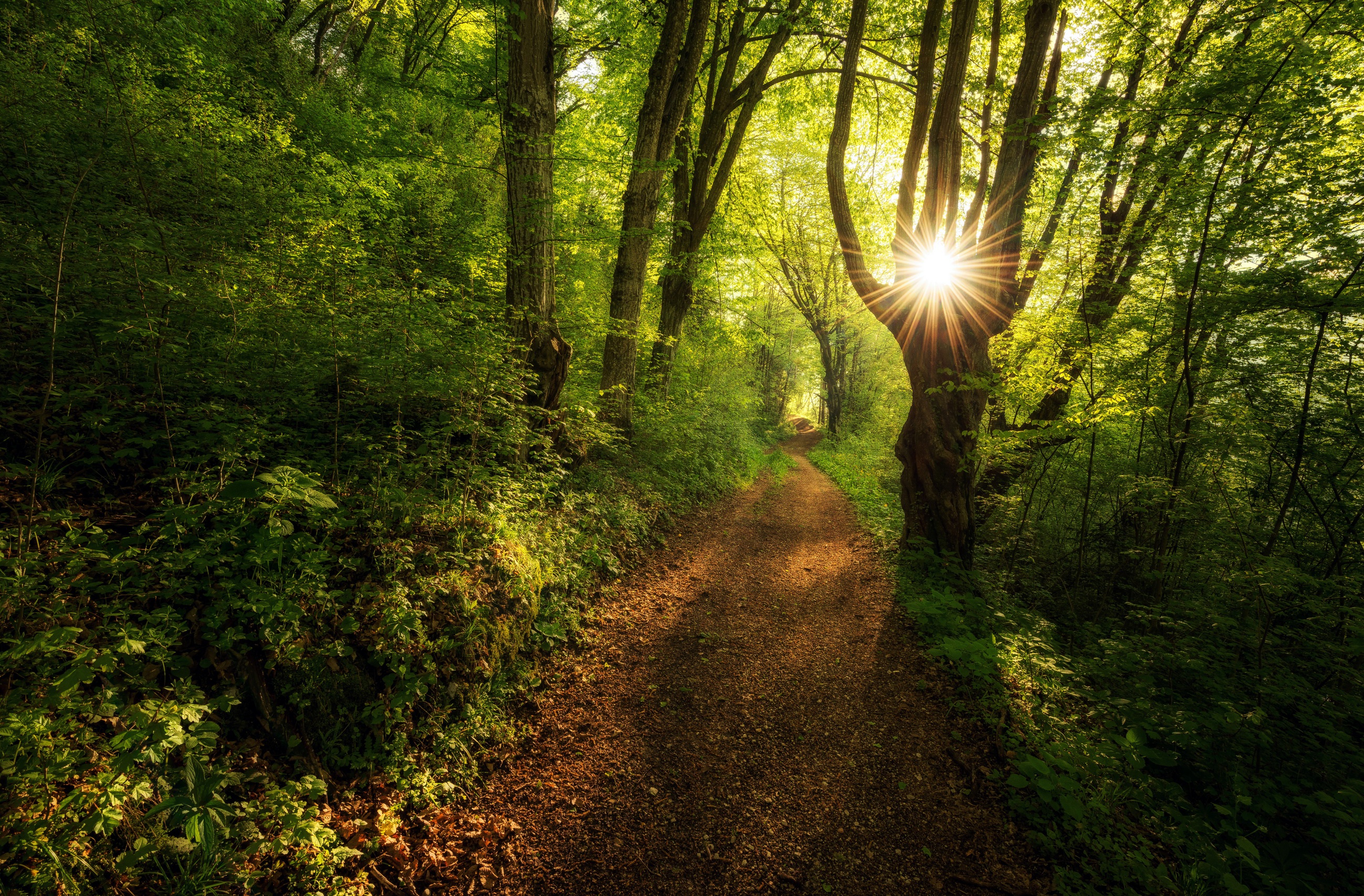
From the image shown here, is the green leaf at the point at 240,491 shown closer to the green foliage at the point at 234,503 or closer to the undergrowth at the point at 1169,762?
the green foliage at the point at 234,503

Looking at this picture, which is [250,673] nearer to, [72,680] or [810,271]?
[72,680]

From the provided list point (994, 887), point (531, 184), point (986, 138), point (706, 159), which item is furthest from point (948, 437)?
point (706, 159)

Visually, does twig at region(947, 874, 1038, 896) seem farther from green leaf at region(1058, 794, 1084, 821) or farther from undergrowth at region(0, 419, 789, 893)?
undergrowth at region(0, 419, 789, 893)

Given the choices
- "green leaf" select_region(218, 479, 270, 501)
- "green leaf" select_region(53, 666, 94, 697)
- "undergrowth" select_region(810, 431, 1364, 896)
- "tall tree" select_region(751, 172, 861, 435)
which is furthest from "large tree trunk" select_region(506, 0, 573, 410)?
"tall tree" select_region(751, 172, 861, 435)

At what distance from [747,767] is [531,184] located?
6.37 metres

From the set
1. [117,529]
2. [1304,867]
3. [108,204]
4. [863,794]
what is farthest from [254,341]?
[1304,867]

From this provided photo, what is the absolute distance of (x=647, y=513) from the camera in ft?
24.1

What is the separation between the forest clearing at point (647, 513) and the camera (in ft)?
8.20

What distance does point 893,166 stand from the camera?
42.0ft

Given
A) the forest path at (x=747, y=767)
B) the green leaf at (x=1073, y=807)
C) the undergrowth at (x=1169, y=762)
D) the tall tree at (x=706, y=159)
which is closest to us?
the undergrowth at (x=1169, y=762)

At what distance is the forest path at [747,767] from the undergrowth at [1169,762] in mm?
342

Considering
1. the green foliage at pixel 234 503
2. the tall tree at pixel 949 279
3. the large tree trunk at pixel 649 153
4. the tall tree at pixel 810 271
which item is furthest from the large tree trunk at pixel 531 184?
the tall tree at pixel 810 271

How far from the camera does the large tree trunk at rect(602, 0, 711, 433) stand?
7.60 meters

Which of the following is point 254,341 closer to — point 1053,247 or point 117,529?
point 117,529
